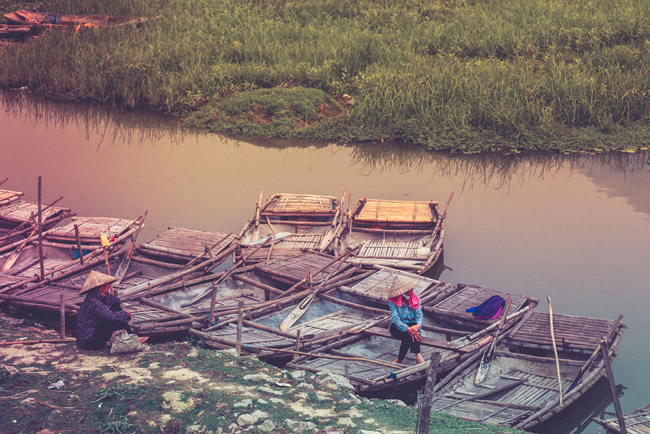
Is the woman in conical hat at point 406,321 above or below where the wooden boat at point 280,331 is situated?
above

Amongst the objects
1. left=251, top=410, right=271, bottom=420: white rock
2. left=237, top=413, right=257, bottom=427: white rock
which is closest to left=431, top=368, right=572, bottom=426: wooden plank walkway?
left=251, top=410, right=271, bottom=420: white rock

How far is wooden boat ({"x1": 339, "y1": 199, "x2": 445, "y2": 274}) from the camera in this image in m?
8.44

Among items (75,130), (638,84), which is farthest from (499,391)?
(75,130)

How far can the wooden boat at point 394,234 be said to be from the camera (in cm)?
844

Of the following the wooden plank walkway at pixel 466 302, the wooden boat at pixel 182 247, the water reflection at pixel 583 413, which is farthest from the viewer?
the wooden boat at pixel 182 247

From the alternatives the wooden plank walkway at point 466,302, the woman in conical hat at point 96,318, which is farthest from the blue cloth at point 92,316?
the wooden plank walkway at point 466,302

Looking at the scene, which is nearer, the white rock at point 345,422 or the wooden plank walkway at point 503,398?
the white rock at point 345,422

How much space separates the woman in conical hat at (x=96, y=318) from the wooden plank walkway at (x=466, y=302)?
3.13 m

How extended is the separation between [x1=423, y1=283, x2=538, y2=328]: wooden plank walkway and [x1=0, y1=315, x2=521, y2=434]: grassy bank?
1.73 metres

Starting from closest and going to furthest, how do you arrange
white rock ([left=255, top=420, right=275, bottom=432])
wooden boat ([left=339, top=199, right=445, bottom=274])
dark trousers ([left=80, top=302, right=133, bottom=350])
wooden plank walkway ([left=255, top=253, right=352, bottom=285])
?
A: white rock ([left=255, top=420, right=275, bottom=432]) → dark trousers ([left=80, top=302, right=133, bottom=350]) → wooden plank walkway ([left=255, top=253, right=352, bottom=285]) → wooden boat ([left=339, top=199, right=445, bottom=274])

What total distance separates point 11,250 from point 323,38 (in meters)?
9.14

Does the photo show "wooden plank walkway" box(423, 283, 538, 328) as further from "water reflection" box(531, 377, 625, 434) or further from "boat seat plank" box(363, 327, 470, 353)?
"water reflection" box(531, 377, 625, 434)

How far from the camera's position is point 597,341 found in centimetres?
637

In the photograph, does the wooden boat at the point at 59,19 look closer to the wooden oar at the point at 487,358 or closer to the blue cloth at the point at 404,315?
the blue cloth at the point at 404,315
